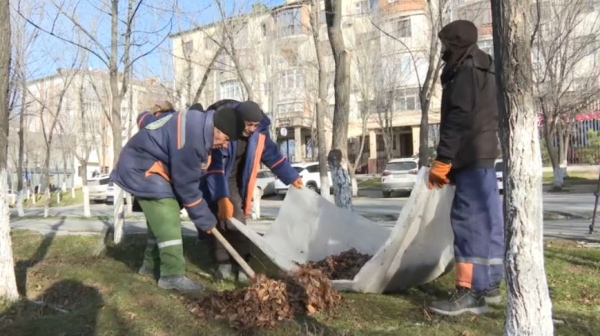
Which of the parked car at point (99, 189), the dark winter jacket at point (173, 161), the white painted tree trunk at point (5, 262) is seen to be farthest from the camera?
the parked car at point (99, 189)

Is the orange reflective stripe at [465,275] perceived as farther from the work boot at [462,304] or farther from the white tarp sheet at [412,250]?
the white tarp sheet at [412,250]

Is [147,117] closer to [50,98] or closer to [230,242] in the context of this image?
[230,242]

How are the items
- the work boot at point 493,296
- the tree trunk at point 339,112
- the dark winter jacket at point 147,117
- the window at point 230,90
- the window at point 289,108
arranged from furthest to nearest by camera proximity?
1. the window at point 289,108
2. the window at point 230,90
3. the tree trunk at point 339,112
4. the dark winter jacket at point 147,117
5. the work boot at point 493,296

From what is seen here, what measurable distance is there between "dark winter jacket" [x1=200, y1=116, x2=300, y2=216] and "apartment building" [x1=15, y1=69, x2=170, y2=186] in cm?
1406

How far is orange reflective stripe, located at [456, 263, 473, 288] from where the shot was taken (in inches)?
136

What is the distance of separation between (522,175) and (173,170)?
8.55 ft

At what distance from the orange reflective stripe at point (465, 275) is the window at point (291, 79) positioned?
2626 centimetres

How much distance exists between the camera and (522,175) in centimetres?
245

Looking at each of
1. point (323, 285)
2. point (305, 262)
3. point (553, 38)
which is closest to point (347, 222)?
point (305, 262)

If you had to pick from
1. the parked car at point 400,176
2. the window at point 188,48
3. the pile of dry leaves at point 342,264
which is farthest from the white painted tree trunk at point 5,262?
the parked car at point 400,176

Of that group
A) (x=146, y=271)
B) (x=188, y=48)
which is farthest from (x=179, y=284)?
(x=188, y=48)

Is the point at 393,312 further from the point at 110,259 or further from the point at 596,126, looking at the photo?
the point at 596,126

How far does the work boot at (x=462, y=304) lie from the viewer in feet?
11.1

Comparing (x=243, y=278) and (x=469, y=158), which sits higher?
(x=469, y=158)
